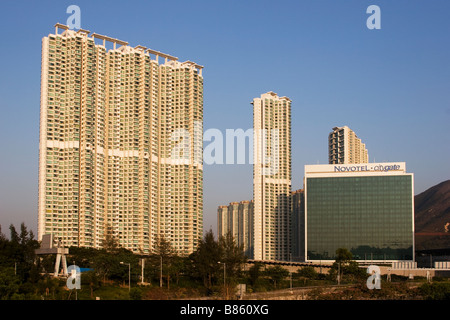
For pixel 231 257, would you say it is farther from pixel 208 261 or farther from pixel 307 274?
pixel 307 274

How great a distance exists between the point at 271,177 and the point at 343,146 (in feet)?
101

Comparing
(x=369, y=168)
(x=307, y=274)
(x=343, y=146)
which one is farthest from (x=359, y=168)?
(x=307, y=274)

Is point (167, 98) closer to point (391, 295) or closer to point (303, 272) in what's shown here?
point (303, 272)

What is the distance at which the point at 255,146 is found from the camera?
558 feet

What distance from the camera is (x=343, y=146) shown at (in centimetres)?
18600

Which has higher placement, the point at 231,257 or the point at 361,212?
the point at 361,212

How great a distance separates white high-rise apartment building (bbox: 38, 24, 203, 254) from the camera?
120438 mm

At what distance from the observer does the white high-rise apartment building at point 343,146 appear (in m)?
186

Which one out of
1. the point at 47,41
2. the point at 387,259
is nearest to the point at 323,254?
the point at 387,259

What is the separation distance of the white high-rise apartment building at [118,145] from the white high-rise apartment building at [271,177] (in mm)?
32369

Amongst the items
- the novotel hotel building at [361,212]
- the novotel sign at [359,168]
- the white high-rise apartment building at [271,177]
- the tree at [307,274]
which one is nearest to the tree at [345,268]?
the tree at [307,274]

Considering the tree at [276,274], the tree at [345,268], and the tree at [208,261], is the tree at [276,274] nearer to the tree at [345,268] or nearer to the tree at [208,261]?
the tree at [345,268]
